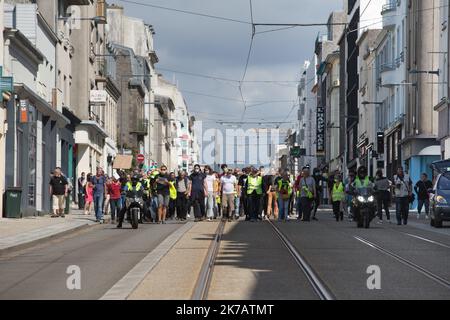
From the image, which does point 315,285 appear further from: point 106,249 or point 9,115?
point 9,115

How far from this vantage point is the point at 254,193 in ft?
119

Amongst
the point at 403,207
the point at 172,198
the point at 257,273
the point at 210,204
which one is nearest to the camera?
the point at 257,273

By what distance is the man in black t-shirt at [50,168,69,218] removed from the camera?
38.9 m

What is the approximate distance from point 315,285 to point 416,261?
457cm

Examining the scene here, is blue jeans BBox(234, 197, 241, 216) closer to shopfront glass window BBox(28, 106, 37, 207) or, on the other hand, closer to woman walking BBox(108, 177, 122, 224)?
woman walking BBox(108, 177, 122, 224)

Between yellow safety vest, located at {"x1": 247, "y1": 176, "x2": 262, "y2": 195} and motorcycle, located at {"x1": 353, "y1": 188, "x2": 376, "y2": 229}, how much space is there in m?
6.12

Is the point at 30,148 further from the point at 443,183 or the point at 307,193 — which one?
the point at 443,183

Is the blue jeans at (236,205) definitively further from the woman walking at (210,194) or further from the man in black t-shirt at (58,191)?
the man in black t-shirt at (58,191)

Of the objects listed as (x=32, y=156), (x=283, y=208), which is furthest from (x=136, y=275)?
(x=32, y=156)

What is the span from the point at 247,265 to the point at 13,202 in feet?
71.4

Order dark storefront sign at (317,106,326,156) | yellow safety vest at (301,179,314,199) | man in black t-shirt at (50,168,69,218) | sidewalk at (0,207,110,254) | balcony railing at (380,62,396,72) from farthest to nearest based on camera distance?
dark storefront sign at (317,106,326,156)
balcony railing at (380,62,396,72)
man in black t-shirt at (50,168,69,218)
yellow safety vest at (301,179,314,199)
sidewalk at (0,207,110,254)

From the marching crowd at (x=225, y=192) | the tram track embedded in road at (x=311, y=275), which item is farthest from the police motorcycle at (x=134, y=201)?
the tram track embedded in road at (x=311, y=275)

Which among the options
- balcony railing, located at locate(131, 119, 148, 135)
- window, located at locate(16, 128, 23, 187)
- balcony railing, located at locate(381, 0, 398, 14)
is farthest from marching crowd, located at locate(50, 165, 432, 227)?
balcony railing, located at locate(131, 119, 148, 135)

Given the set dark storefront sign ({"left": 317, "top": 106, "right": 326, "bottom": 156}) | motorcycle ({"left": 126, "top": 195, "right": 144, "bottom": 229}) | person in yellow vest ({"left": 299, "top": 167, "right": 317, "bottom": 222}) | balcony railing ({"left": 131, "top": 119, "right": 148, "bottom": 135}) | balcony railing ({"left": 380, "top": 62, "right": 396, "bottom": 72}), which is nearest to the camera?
motorcycle ({"left": 126, "top": 195, "right": 144, "bottom": 229})
